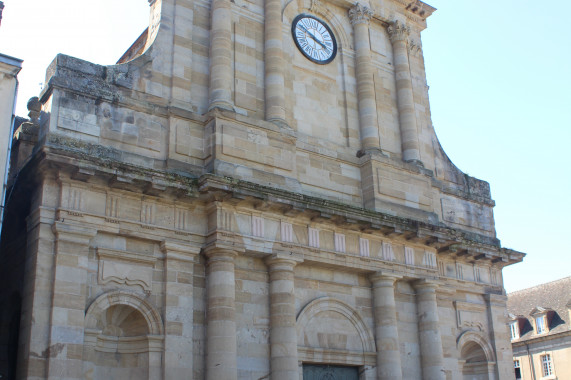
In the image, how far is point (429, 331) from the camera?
18266mm

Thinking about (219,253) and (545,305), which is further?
(545,305)

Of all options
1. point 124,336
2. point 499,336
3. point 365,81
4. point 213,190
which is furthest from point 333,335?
point 365,81

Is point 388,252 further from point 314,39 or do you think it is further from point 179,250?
point 314,39

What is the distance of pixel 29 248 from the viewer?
14047 mm

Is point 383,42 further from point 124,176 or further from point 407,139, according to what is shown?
point 124,176

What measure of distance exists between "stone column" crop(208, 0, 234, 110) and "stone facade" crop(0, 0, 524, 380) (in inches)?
1.9

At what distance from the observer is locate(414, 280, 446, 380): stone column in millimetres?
18000

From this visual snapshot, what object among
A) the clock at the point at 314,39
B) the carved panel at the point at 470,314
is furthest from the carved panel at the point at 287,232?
the carved panel at the point at 470,314

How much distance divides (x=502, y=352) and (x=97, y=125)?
13.1 meters

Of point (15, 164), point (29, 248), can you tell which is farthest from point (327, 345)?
point (15, 164)

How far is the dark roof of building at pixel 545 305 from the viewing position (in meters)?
39.1

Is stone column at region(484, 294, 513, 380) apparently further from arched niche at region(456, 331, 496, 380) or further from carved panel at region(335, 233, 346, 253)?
carved panel at region(335, 233, 346, 253)

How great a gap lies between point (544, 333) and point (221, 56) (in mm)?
29552

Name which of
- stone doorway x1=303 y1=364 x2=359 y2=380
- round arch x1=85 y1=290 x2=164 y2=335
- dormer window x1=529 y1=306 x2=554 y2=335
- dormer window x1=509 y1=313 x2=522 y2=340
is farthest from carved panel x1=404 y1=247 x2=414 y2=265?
dormer window x1=509 y1=313 x2=522 y2=340
